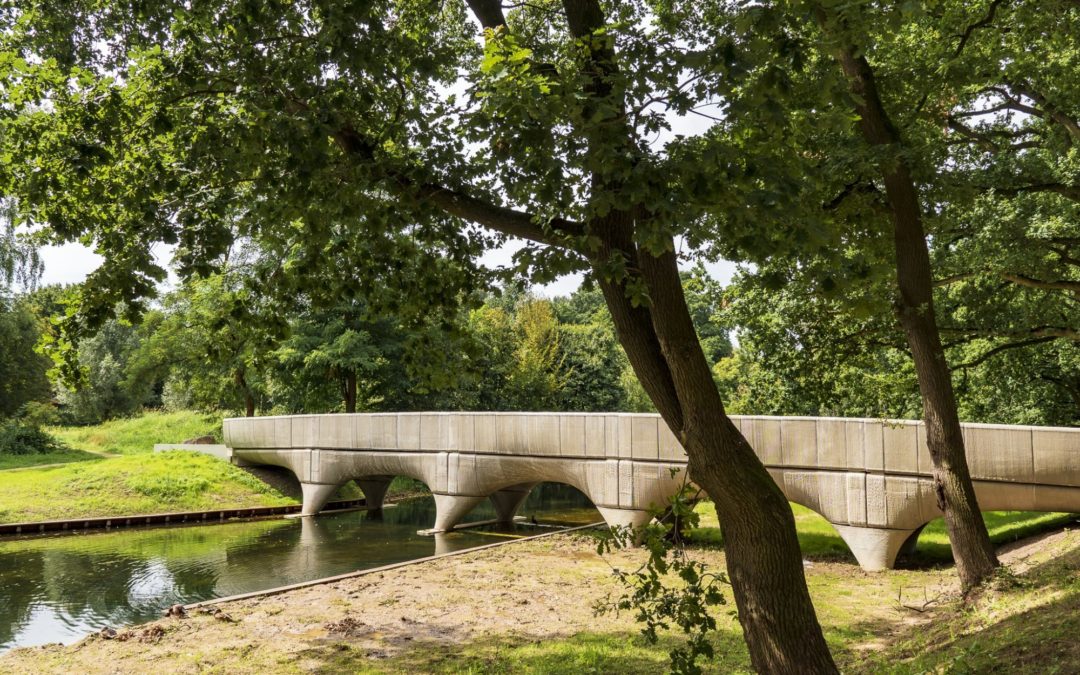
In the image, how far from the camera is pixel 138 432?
128 feet

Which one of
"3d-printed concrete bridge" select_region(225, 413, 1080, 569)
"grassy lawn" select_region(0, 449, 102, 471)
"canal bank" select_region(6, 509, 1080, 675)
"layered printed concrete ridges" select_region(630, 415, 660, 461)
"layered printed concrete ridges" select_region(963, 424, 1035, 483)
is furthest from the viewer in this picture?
"grassy lawn" select_region(0, 449, 102, 471)

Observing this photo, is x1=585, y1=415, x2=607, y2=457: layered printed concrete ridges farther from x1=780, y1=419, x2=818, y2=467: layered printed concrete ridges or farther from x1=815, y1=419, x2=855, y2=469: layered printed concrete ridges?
x1=815, y1=419, x2=855, y2=469: layered printed concrete ridges

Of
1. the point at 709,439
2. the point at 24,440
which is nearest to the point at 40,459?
the point at 24,440

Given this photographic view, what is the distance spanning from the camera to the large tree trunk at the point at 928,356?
9.69 meters

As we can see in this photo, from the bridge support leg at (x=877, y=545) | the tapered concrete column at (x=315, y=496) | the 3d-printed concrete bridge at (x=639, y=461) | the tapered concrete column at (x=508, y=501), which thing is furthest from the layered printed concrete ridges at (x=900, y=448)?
the tapered concrete column at (x=315, y=496)

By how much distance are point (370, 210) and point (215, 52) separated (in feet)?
5.82

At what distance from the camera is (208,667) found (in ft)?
30.3

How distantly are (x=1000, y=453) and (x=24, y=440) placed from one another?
33.0 metres

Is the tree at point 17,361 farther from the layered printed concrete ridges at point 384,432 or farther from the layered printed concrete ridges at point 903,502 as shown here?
the layered printed concrete ridges at point 903,502

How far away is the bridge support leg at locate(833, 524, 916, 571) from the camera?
14812mm

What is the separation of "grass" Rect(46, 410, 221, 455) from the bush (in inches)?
64.2

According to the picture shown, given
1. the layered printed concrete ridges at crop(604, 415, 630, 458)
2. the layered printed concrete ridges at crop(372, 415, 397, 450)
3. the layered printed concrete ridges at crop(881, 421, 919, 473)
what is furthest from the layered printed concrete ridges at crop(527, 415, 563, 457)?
the layered printed concrete ridges at crop(881, 421, 919, 473)

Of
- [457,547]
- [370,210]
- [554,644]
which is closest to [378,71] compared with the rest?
[370,210]

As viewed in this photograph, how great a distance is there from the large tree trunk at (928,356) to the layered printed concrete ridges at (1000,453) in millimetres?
4287
